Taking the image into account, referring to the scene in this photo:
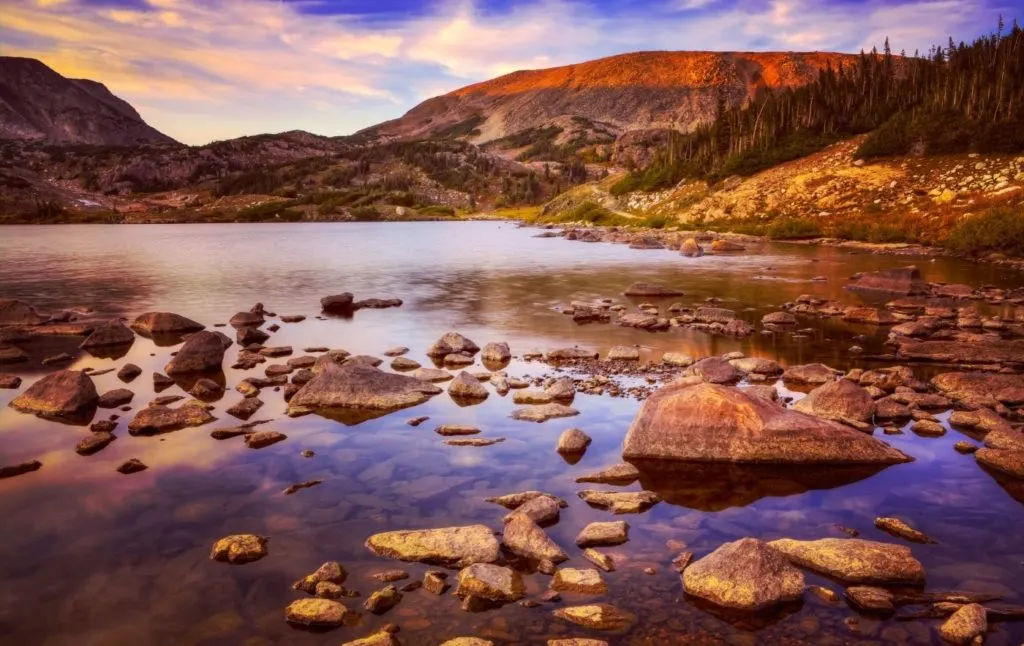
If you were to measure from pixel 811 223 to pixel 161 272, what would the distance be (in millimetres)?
64351

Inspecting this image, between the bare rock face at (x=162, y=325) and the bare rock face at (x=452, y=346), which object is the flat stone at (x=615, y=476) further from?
the bare rock face at (x=162, y=325)

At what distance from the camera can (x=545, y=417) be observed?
15.5 metres

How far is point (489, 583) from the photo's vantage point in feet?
28.2

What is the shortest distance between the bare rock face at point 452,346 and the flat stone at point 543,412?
737cm

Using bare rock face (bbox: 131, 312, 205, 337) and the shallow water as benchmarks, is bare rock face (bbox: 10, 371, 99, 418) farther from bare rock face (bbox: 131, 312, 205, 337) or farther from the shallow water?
bare rock face (bbox: 131, 312, 205, 337)

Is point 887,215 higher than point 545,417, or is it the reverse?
point 887,215

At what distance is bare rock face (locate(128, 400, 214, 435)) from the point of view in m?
14.9

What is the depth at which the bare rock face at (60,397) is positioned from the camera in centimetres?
1619

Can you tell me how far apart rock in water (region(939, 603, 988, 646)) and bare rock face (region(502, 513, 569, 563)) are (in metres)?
4.60

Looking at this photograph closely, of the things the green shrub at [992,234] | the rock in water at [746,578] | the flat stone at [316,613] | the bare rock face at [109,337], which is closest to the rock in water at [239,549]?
the flat stone at [316,613]

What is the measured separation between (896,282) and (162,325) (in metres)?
35.0

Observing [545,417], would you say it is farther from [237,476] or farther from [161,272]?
[161,272]

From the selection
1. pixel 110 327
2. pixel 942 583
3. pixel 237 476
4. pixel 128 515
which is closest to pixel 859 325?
pixel 942 583

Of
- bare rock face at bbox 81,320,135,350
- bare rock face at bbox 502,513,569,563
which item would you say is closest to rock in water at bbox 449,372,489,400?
bare rock face at bbox 502,513,569,563
